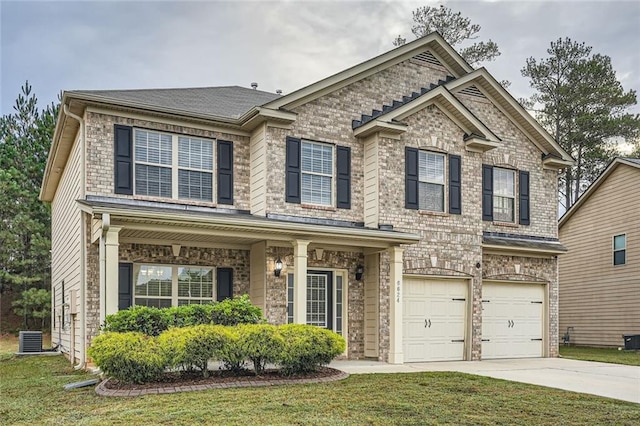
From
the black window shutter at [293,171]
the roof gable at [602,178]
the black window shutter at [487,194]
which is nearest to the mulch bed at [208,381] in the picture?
the black window shutter at [293,171]

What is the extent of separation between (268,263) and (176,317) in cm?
301

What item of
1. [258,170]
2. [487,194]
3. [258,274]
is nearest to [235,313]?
[258,274]

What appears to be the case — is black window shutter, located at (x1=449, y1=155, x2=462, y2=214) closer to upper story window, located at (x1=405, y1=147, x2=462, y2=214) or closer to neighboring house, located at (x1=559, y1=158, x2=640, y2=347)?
→ upper story window, located at (x1=405, y1=147, x2=462, y2=214)

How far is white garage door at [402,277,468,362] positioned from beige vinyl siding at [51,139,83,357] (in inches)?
282

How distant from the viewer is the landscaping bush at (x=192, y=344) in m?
9.14

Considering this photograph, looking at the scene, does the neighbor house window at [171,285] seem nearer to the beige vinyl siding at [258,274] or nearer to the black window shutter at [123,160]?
the beige vinyl siding at [258,274]

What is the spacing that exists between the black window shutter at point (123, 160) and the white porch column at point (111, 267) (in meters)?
1.72

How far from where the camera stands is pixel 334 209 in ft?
45.0

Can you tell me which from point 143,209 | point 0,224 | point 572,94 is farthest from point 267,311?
point 572,94

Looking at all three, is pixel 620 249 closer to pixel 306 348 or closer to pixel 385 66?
pixel 385 66

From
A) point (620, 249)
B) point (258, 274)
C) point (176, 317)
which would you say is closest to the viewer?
point (176, 317)

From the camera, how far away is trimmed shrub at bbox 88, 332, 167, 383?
28.8 feet

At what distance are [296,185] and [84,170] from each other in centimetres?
435

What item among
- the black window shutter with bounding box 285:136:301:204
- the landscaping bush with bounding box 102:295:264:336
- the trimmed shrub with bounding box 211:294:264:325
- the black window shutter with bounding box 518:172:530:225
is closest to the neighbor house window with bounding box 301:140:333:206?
the black window shutter with bounding box 285:136:301:204
